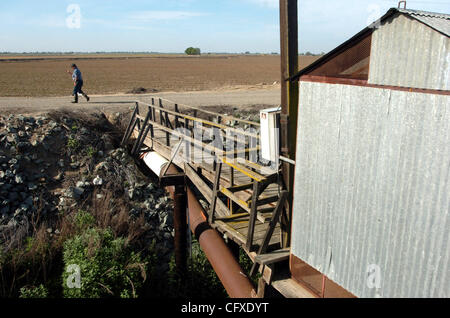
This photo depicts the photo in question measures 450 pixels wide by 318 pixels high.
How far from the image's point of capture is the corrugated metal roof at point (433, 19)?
12.1 ft

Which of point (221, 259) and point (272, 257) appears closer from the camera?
point (272, 257)

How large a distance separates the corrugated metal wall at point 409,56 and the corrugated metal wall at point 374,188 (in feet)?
0.50

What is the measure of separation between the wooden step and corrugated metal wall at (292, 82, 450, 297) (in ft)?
1.33

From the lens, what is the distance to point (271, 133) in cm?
584

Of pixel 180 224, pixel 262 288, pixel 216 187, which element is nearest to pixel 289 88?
pixel 216 187

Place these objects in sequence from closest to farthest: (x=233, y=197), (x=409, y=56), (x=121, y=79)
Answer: (x=409, y=56) < (x=233, y=197) < (x=121, y=79)

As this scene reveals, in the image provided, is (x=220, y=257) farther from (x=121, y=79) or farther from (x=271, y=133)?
(x=121, y=79)

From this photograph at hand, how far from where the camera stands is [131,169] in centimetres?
1261

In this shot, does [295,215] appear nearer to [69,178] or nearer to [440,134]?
[440,134]

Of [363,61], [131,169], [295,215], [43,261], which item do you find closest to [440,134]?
[363,61]

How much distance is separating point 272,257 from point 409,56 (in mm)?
3406

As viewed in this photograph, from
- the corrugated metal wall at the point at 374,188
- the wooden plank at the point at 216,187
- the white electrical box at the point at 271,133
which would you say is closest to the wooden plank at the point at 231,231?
the wooden plank at the point at 216,187

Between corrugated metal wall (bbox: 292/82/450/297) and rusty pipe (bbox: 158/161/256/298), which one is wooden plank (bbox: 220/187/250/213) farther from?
rusty pipe (bbox: 158/161/256/298)
